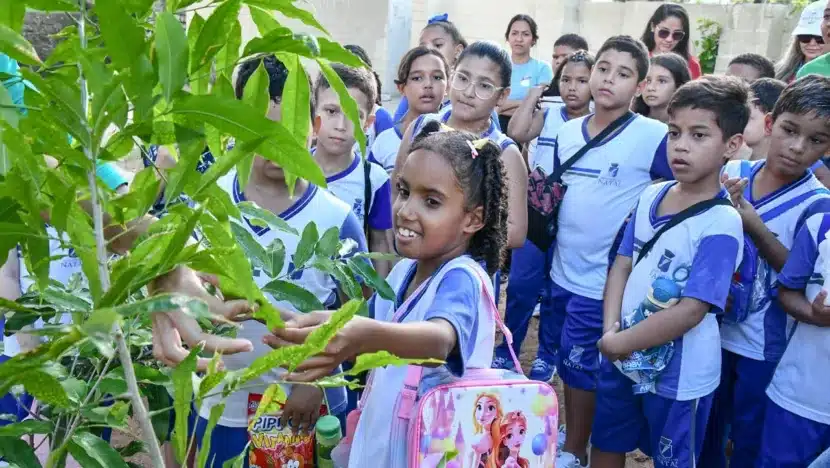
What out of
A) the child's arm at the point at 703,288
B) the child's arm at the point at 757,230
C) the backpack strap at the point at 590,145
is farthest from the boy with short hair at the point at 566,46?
the child's arm at the point at 703,288

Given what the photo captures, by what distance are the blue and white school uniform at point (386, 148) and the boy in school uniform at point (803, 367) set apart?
185cm

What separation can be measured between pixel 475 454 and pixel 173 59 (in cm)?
126

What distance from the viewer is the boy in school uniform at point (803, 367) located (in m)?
2.81

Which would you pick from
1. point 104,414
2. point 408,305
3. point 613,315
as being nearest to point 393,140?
point 613,315

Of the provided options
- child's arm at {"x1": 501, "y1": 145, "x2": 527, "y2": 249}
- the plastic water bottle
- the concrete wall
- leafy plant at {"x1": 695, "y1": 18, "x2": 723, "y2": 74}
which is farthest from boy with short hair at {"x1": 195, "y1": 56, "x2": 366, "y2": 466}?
leafy plant at {"x1": 695, "y1": 18, "x2": 723, "y2": 74}

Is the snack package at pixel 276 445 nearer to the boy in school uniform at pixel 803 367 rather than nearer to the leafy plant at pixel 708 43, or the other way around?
the boy in school uniform at pixel 803 367

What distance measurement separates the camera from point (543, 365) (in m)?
4.17

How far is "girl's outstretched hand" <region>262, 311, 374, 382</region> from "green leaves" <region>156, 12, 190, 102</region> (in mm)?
388

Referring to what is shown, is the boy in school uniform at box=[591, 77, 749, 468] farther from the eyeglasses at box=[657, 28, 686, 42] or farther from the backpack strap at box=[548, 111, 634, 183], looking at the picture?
the eyeglasses at box=[657, 28, 686, 42]

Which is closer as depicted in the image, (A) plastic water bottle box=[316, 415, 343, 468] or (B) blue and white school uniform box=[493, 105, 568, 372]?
(A) plastic water bottle box=[316, 415, 343, 468]

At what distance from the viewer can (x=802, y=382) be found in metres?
2.83

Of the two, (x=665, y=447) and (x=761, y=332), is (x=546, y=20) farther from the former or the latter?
(x=665, y=447)

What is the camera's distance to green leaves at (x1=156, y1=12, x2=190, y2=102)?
839 mm

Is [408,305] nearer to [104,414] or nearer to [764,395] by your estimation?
[104,414]
